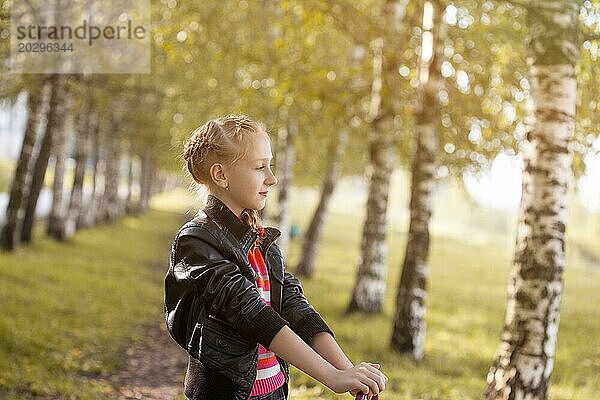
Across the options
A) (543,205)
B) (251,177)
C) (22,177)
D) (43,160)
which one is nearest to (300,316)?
(251,177)

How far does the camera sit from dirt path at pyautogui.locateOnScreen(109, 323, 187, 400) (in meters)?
8.35

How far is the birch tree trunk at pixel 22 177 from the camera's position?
53.5 feet

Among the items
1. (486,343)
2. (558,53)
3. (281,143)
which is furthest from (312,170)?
(558,53)

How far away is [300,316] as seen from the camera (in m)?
3.45

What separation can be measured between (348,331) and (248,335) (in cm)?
909

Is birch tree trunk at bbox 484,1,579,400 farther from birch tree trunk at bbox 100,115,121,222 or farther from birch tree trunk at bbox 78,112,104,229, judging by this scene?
birch tree trunk at bbox 100,115,121,222

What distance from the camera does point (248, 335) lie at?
10.2 feet

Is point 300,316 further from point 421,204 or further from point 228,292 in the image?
point 421,204

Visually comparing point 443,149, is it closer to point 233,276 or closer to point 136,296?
point 136,296

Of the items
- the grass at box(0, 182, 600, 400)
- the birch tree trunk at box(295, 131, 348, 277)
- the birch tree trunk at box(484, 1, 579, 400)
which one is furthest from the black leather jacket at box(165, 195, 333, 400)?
the birch tree trunk at box(295, 131, 348, 277)

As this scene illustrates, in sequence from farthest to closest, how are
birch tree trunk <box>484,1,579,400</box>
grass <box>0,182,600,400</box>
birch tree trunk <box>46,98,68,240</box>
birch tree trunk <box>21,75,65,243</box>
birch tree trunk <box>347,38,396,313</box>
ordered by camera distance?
birch tree trunk <box>46,98,68,240</box>, birch tree trunk <box>21,75,65,243</box>, birch tree trunk <box>347,38,396,313</box>, grass <box>0,182,600,400</box>, birch tree trunk <box>484,1,579,400</box>

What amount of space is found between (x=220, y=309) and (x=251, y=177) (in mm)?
569

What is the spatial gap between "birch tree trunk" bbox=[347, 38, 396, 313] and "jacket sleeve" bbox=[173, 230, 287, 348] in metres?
10.2

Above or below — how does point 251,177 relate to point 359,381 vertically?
above
